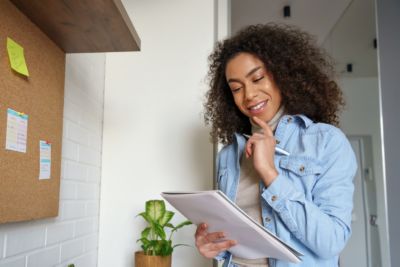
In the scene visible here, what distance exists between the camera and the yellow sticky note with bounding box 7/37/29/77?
103cm

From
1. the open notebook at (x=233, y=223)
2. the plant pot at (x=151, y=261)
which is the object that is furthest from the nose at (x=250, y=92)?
the plant pot at (x=151, y=261)

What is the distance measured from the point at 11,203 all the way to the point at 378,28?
6.56 feet

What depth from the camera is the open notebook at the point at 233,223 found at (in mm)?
823

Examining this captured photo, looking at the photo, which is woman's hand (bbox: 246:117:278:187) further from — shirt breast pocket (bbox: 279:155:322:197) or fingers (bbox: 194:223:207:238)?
fingers (bbox: 194:223:207:238)

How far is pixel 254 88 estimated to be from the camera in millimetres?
1159

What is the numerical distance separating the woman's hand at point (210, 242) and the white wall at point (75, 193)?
556 mm

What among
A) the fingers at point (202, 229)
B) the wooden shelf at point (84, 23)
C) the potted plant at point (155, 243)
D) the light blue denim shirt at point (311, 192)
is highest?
the wooden shelf at point (84, 23)

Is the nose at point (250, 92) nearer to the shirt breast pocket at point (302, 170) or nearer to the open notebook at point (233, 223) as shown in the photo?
the shirt breast pocket at point (302, 170)

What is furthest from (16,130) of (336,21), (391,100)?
A: (336,21)

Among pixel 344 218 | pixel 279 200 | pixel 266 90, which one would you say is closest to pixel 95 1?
pixel 266 90

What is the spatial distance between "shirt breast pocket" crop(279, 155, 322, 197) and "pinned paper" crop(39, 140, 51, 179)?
772 millimetres

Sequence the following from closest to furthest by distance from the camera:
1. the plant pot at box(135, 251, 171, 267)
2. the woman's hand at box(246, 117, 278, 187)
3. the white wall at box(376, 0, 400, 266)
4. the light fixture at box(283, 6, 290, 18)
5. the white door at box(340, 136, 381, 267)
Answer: the woman's hand at box(246, 117, 278, 187) → the plant pot at box(135, 251, 171, 267) → the white wall at box(376, 0, 400, 266) → the white door at box(340, 136, 381, 267) → the light fixture at box(283, 6, 290, 18)

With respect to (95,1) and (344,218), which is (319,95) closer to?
(344,218)

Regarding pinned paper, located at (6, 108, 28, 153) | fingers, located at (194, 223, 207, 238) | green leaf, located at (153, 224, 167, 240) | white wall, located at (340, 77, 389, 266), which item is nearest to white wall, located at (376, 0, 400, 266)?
white wall, located at (340, 77, 389, 266)
